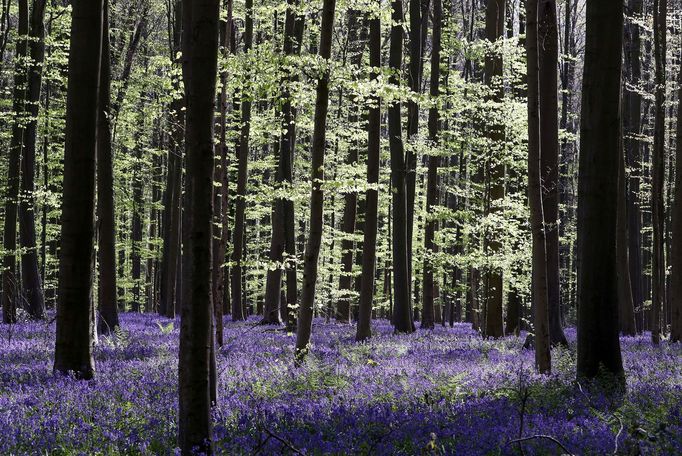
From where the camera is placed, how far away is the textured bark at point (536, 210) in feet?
35.9

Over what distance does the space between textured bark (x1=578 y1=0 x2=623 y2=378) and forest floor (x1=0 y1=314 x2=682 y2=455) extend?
72 centimetres

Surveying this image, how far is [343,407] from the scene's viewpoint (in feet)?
24.2

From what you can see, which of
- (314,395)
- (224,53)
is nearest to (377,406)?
(314,395)

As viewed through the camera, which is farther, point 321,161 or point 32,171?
point 32,171

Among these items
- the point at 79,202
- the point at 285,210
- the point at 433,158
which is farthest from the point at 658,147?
the point at 79,202

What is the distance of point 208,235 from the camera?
5.38 metres

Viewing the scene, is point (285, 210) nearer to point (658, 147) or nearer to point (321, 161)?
point (321, 161)

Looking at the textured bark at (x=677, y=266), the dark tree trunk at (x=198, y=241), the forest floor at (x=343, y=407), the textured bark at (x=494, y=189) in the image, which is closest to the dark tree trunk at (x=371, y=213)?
the textured bark at (x=494, y=189)

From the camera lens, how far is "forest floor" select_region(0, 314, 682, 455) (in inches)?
227

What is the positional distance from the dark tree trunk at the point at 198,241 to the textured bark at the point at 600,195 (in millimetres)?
6332

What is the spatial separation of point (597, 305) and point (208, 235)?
6524mm

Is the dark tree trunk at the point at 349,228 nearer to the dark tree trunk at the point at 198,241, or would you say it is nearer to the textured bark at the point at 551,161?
the textured bark at the point at 551,161

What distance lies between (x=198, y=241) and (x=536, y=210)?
6.97 m

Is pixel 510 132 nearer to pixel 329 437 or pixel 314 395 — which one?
pixel 314 395
